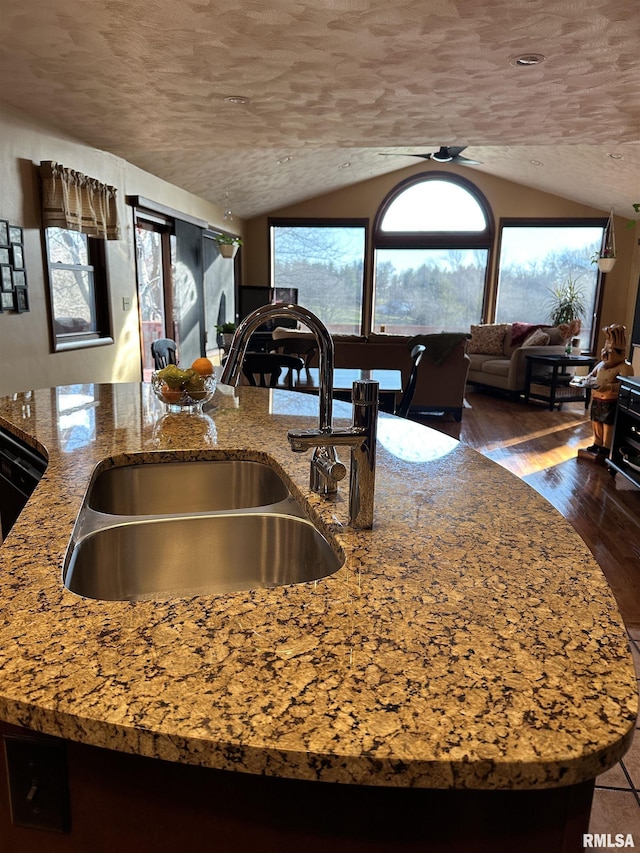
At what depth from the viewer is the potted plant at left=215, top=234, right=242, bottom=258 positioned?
7.95m

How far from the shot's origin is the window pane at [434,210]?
30.8 ft

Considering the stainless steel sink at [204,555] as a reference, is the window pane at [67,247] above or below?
above

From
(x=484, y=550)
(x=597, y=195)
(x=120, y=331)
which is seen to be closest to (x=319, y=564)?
(x=484, y=550)

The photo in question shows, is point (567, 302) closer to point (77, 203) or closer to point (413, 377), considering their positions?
point (413, 377)

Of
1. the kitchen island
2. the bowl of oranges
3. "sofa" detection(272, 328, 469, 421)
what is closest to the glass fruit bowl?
the bowl of oranges

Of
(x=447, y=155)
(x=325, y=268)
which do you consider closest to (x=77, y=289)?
(x=447, y=155)

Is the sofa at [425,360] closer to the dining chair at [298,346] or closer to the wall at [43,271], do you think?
the dining chair at [298,346]

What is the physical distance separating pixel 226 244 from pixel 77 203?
395 cm

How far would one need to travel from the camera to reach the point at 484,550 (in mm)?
933

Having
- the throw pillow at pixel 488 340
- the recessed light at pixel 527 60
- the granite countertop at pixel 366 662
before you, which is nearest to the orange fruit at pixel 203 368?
the granite countertop at pixel 366 662

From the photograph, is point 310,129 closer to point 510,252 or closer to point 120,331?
point 120,331

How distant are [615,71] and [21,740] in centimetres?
371

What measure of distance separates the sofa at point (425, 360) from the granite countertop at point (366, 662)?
4883 millimetres

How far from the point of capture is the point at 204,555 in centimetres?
120
